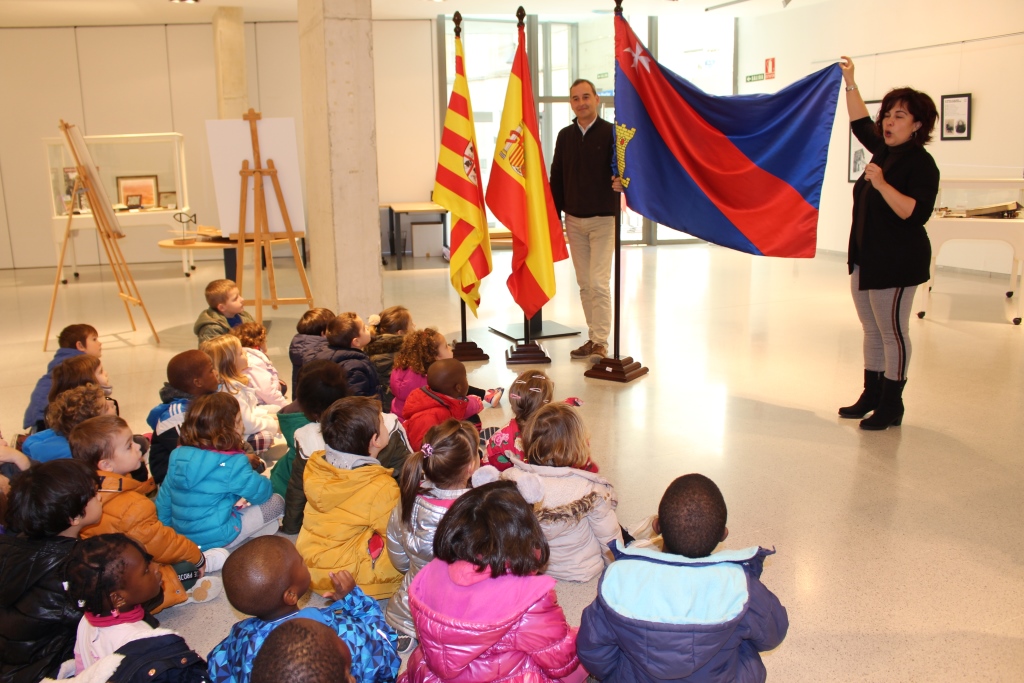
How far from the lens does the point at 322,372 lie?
3412 millimetres

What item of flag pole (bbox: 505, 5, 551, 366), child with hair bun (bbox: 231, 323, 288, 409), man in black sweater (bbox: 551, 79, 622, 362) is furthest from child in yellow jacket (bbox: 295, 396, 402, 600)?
man in black sweater (bbox: 551, 79, 622, 362)

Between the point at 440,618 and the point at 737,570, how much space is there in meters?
0.67

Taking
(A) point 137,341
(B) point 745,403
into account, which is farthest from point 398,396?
(A) point 137,341

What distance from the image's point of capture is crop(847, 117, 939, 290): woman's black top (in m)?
4.14

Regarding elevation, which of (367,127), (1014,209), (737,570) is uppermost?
(367,127)

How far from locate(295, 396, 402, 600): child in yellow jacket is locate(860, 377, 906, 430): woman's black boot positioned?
280cm

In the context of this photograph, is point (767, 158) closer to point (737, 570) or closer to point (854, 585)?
point (854, 585)

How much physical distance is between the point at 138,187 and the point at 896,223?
9711mm

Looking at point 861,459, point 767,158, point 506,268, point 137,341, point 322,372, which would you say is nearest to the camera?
point 322,372

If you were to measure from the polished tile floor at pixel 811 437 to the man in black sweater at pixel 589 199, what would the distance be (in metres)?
0.41

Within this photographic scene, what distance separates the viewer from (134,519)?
2.78m

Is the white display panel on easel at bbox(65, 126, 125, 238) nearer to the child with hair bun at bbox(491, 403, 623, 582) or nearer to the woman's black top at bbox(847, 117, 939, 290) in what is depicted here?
the child with hair bun at bbox(491, 403, 623, 582)

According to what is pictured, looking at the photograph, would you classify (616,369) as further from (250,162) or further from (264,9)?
(264,9)

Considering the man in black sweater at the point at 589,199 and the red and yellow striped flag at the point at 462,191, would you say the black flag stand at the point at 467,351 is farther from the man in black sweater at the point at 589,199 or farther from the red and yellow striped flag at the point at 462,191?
the man in black sweater at the point at 589,199
